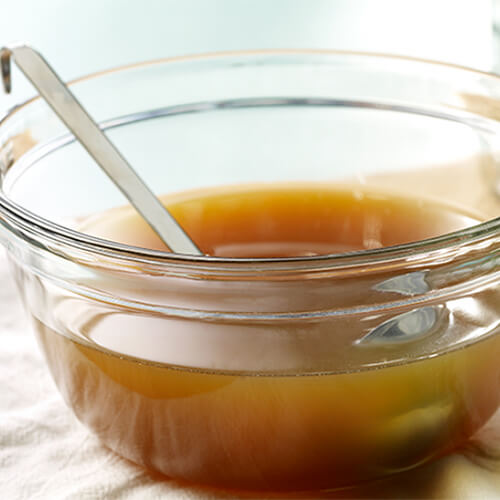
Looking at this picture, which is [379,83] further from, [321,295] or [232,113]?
[321,295]

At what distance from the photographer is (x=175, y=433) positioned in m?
0.60

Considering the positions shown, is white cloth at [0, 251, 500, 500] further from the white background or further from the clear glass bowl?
the white background

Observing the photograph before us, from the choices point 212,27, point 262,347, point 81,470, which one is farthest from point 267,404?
point 212,27

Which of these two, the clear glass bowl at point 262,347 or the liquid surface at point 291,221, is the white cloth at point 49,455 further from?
the liquid surface at point 291,221

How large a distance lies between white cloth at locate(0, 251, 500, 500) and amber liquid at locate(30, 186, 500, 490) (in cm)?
2

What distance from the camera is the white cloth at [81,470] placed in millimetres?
642

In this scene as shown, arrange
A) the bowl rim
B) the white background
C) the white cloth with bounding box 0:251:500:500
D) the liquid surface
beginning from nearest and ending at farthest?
the bowl rim
the white cloth with bounding box 0:251:500:500
the liquid surface
the white background

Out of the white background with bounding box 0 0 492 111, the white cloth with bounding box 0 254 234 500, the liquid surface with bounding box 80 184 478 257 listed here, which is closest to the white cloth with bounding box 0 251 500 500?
the white cloth with bounding box 0 254 234 500

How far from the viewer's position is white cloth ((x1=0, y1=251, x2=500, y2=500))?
64 centimetres

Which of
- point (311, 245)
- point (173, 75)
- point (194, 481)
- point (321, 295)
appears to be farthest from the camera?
point (173, 75)

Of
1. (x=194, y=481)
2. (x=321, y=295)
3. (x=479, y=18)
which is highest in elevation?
(x=321, y=295)

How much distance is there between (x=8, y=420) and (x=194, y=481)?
184 millimetres

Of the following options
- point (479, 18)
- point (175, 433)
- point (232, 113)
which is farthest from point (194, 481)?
point (479, 18)

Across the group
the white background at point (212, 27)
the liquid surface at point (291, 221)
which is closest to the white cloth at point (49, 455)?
the liquid surface at point (291, 221)
